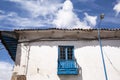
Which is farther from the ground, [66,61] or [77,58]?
[77,58]

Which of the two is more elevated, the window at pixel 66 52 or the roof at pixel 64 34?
the roof at pixel 64 34

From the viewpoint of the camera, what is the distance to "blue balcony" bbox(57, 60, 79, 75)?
573 inches

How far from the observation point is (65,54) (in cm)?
1540

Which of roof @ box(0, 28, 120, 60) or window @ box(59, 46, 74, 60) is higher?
roof @ box(0, 28, 120, 60)

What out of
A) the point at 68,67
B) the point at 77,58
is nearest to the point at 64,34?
the point at 77,58

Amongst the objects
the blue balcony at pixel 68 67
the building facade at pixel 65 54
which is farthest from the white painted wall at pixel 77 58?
the blue balcony at pixel 68 67

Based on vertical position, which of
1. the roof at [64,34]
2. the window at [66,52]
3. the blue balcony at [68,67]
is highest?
the roof at [64,34]

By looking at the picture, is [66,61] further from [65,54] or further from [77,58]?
[77,58]

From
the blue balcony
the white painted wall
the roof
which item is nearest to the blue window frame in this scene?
the blue balcony

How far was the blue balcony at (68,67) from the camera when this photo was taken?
47.8ft

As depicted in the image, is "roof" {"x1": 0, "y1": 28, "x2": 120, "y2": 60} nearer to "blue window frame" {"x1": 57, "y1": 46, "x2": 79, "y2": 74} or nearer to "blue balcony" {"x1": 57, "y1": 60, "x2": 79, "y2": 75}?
"blue window frame" {"x1": 57, "y1": 46, "x2": 79, "y2": 74}

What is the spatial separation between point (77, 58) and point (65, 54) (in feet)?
3.11

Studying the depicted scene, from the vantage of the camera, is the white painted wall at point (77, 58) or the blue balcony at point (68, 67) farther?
the white painted wall at point (77, 58)

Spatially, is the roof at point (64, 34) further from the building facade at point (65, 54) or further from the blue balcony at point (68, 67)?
the blue balcony at point (68, 67)
